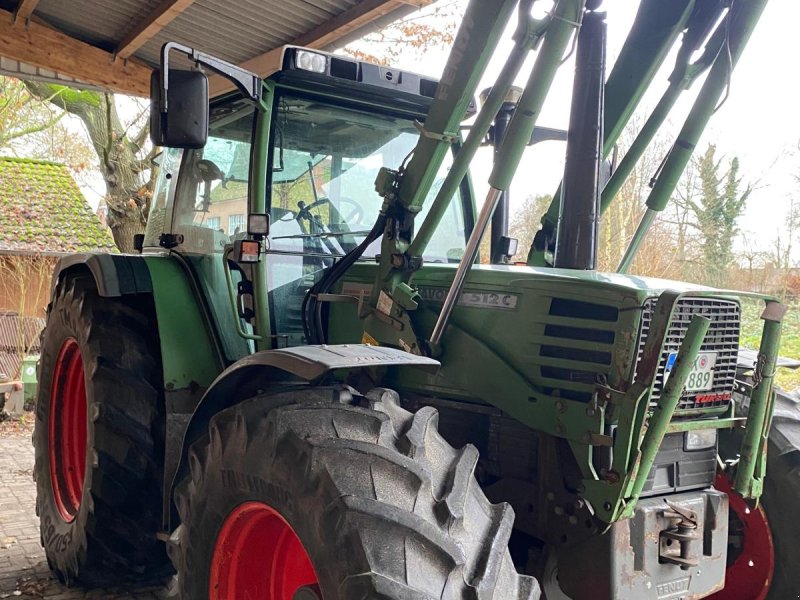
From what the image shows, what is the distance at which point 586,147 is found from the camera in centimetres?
275

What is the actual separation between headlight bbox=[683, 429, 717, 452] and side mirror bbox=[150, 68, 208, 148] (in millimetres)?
2026

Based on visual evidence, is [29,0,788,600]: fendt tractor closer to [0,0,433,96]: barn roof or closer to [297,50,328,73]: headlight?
[297,50,328,73]: headlight

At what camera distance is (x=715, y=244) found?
13.6 m

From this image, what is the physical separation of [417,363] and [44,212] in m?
12.5

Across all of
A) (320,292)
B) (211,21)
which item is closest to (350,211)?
(320,292)

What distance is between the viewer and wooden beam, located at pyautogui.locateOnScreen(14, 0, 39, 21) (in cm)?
538

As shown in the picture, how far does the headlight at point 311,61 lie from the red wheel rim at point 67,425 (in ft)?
6.98

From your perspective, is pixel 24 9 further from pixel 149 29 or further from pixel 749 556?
pixel 749 556

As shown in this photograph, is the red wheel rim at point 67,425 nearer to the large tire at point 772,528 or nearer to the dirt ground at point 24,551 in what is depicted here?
the dirt ground at point 24,551

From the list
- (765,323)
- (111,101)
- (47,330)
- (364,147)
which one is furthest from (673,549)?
(111,101)

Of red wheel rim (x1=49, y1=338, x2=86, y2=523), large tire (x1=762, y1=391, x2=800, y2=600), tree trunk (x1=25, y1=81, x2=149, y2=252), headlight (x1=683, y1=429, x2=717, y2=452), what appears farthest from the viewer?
tree trunk (x1=25, y1=81, x2=149, y2=252)

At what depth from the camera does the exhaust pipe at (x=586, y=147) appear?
275cm

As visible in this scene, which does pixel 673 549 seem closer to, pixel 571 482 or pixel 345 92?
pixel 571 482

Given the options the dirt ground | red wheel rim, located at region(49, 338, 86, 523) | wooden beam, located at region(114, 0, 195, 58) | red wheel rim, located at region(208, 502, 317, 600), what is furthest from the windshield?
wooden beam, located at region(114, 0, 195, 58)
